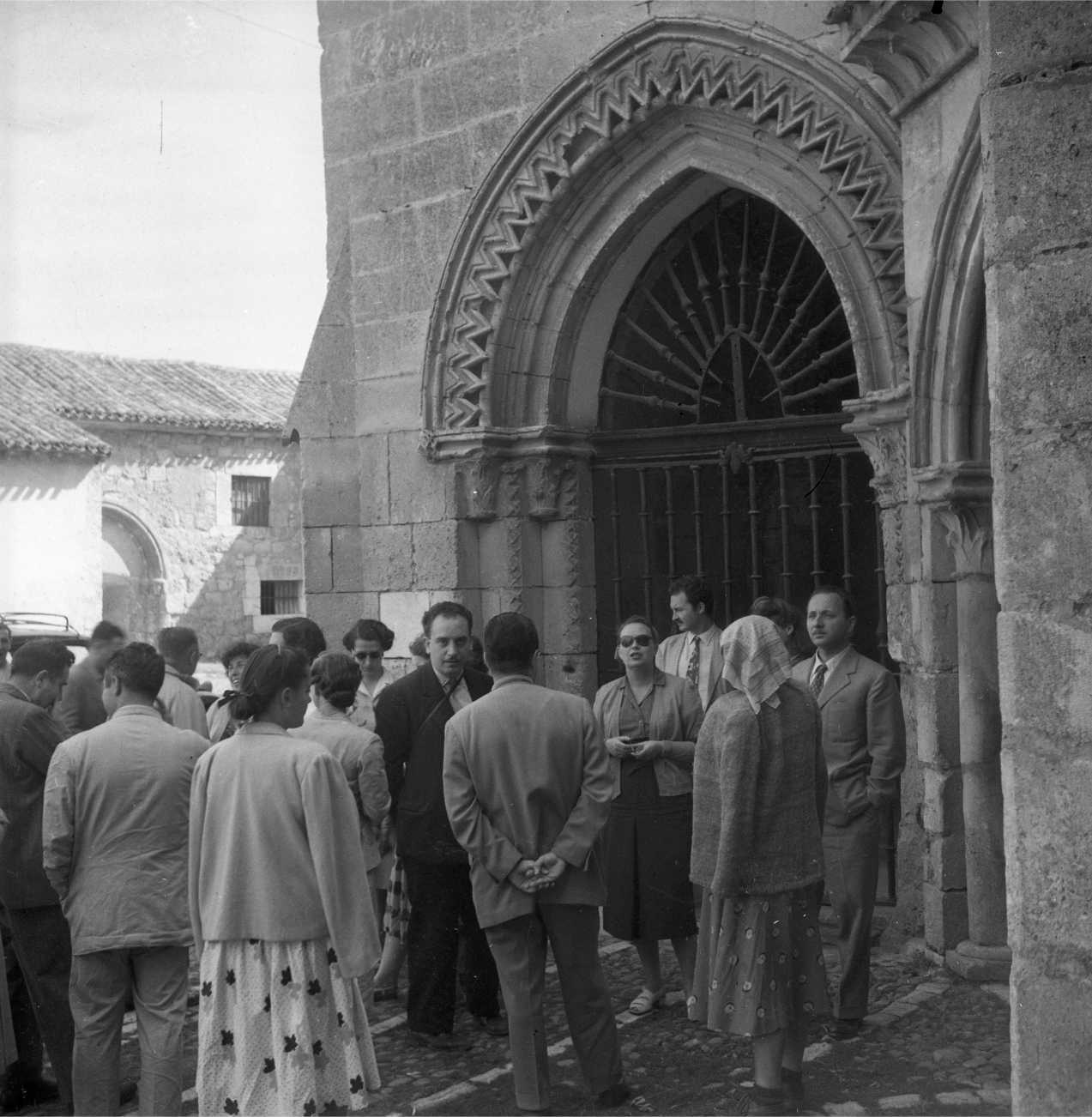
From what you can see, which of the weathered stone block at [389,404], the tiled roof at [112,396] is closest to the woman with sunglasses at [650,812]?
the weathered stone block at [389,404]

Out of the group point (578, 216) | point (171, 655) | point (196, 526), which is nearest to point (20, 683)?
point (171, 655)

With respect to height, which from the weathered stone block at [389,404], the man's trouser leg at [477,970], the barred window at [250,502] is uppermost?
the barred window at [250,502]

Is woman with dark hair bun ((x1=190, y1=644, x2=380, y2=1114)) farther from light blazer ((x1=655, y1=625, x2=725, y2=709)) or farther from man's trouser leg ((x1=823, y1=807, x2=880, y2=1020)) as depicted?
light blazer ((x1=655, y1=625, x2=725, y2=709))

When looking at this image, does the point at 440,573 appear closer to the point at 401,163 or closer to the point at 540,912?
the point at 401,163

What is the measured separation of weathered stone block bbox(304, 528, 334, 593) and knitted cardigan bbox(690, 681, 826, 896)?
455cm

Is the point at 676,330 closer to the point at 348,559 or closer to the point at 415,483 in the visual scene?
the point at 415,483

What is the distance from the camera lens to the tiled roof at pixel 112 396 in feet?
77.3

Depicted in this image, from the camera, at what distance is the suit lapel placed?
221 inches

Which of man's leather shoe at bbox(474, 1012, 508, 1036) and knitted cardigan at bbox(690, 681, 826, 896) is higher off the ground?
knitted cardigan at bbox(690, 681, 826, 896)

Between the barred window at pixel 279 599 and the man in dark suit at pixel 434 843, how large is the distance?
2334 centimetres

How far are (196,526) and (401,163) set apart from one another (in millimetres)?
19721

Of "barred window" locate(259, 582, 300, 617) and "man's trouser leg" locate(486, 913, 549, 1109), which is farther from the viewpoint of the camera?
"barred window" locate(259, 582, 300, 617)

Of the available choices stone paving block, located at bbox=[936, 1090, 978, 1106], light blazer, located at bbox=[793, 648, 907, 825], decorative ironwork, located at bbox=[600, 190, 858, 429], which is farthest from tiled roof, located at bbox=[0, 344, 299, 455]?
stone paving block, located at bbox=[936, 1090, 978, 1106]

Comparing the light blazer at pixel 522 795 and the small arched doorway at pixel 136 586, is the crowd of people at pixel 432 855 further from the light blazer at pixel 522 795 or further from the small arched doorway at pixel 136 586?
the small arched doorway at pixel 136 586
